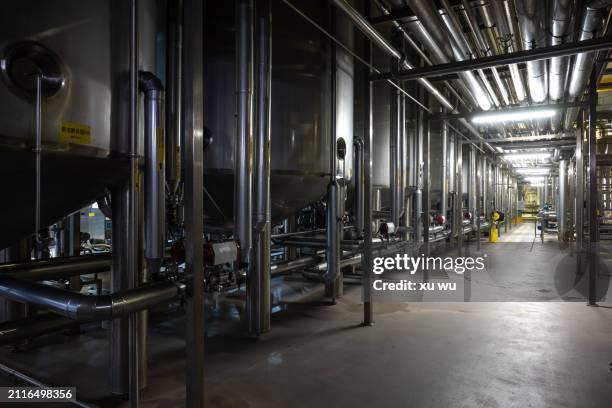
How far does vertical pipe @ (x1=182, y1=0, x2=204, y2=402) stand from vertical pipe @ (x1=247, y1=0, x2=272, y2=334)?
1.32 metres

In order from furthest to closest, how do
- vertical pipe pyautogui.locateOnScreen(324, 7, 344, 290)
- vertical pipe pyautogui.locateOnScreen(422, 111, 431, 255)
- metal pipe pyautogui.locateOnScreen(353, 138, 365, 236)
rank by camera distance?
vertical pipe pyautogui.locateOnScreen(422, 111, 431, 255), metal pipe pyautogui.locateOnScreen(353, 138, 365, 236), vertical pipe pyautogui.locateOnScreen(324, 7, 344, 290)

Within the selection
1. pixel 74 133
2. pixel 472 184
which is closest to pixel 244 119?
pixel 74 133

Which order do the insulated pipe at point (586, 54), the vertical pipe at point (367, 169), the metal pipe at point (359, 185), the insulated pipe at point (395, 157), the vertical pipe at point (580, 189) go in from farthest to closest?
the vertical pipe at point (580, 189) → the insulated pipe at point (395, 157) → the metal pipe at point (359, 185) → the vertical pipe at point (367, 169) → the insulated pipe at point (586, 54)

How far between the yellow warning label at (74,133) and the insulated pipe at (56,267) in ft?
3.17

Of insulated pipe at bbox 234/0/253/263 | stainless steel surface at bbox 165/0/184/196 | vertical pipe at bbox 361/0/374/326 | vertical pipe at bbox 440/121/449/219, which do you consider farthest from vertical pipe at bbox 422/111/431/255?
stainless steel surface at bbox 165/0/184/196

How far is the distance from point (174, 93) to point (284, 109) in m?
1.07

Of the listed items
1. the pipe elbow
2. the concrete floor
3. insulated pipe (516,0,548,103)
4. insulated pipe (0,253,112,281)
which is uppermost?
insulated pipe (516,0,548,103)

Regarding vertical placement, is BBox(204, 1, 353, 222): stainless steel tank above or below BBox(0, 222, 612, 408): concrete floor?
above

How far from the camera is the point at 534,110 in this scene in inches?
198

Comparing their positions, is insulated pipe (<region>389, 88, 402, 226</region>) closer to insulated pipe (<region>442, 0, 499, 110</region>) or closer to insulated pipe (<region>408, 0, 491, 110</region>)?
insulated pipe (<region>408, 0, 491, 110</region>)

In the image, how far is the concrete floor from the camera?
239 cm

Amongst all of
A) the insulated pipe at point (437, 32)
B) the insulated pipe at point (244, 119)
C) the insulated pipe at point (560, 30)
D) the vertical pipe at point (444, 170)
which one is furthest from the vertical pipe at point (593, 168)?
the insulated pipe at point (244, 119)

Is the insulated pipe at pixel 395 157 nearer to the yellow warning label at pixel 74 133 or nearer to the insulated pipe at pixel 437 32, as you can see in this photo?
the insulated pipe at pixel 437 32

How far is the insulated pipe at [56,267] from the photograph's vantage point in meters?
2.46
